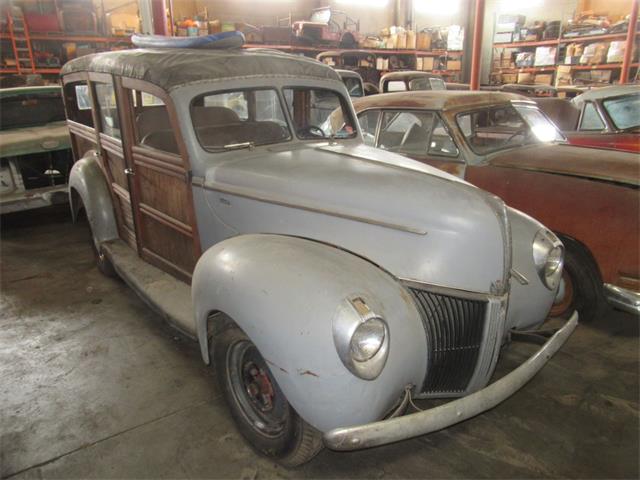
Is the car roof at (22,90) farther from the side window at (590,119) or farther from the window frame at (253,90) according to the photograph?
the side window at (590,119)

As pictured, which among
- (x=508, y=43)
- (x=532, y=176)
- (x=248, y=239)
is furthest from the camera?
(x=508, y=43)

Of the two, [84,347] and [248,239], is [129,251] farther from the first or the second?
[248,239]

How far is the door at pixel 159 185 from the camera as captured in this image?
2777mm

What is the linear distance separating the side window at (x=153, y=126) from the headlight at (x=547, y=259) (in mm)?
2141

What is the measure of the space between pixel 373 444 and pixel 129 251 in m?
2.74

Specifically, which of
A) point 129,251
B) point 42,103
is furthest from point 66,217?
point 129,251

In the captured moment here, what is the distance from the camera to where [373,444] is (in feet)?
5.35

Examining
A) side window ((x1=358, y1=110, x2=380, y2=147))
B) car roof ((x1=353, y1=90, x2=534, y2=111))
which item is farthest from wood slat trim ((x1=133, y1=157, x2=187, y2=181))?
car roof ((x1=353, y1=90, x2=534, y2=111))

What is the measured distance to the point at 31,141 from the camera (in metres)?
5.44

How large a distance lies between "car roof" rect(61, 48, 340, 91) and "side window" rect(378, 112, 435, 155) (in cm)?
136

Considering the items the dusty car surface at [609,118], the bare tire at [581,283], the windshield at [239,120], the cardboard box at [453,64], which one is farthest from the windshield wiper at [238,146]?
the cardboard box at [453,64]

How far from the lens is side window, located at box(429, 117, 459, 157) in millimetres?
4086

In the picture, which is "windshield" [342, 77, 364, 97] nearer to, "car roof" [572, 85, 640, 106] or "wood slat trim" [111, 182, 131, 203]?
"car roof" [572, 85, 640, 106]

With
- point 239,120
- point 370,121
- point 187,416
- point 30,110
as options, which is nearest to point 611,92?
point 370,121
